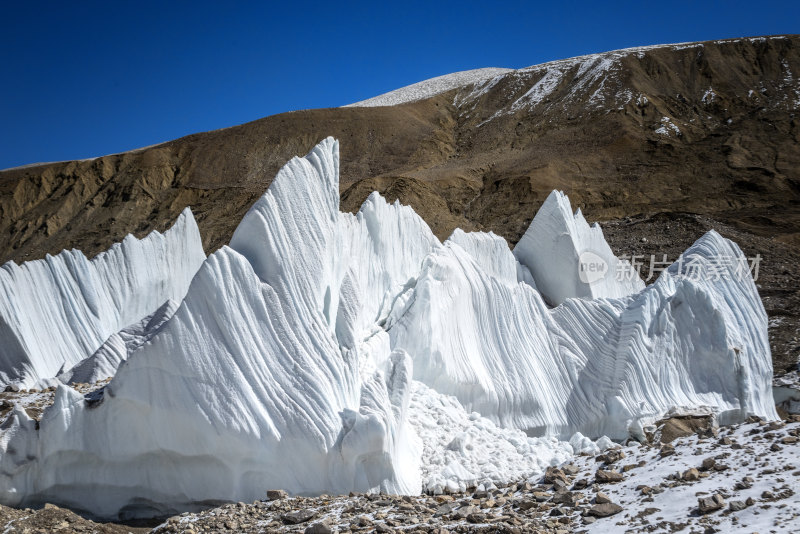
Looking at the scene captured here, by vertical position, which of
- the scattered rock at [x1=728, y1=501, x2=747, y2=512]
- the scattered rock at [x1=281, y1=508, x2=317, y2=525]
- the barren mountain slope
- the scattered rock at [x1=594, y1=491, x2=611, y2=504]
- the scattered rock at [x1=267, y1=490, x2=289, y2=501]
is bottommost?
the scattered rock at [x1=728, y1=501, x2=747, y2=512]

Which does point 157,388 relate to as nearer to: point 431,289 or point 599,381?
point 431,289

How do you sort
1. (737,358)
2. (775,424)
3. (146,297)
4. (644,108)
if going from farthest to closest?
(644,108), (146,297), (737,358), (775,424)

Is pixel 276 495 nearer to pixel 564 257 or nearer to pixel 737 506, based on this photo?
pixel 737 506

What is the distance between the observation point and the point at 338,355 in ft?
27.0

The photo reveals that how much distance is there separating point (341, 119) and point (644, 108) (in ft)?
74.3

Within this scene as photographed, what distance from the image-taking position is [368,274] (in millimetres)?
13047

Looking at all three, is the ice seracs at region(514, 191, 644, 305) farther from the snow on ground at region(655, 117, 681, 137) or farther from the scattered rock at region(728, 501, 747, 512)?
the snow on ground at region(655, 117, 681, 137)

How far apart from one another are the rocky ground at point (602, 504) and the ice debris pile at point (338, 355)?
62 cm

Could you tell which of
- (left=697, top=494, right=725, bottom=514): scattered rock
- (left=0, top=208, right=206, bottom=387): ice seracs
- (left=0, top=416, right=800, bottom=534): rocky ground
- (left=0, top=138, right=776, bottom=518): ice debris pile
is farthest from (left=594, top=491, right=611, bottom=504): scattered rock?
(left=0, top=208, right=206, bottom=387): ice seracs

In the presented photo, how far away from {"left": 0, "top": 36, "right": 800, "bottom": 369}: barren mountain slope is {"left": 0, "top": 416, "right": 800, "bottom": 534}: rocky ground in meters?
25.5

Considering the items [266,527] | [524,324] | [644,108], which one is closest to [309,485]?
[266,527]

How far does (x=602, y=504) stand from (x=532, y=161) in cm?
4187

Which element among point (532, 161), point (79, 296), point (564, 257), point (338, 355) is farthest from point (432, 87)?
point (338, 355)

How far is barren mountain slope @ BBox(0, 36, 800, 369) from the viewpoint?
128ft
